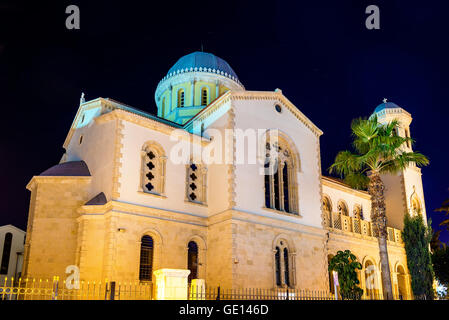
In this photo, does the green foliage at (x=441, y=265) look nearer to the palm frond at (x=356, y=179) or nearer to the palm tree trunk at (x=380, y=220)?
the palm frond at (x=356, y=179)

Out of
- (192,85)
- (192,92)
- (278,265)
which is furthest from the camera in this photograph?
(192,85)

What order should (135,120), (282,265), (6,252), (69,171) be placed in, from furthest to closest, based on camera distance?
(6,252)
(282,265)
(69,171)
(135,120)

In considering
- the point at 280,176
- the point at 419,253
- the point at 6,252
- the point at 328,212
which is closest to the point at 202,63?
the point at 280,176

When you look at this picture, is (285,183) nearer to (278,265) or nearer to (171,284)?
(278,265)

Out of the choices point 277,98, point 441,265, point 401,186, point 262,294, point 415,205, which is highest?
point 277,98

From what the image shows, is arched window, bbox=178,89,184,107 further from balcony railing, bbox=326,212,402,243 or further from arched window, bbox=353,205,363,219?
arched window, bbox=353,205,363,219

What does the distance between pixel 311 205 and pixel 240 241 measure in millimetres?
6774

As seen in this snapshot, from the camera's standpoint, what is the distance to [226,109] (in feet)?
80.5

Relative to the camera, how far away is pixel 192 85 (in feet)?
109

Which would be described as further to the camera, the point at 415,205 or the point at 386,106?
the point at 386,106

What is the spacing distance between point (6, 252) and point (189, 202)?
20.3 metres

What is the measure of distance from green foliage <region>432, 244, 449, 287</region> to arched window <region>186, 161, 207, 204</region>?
22.1 m

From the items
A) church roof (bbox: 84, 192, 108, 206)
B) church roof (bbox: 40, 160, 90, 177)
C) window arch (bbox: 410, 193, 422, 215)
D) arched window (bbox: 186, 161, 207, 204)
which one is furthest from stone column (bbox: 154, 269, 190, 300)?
window arch (bbox: 410, 193, 422, 215)
